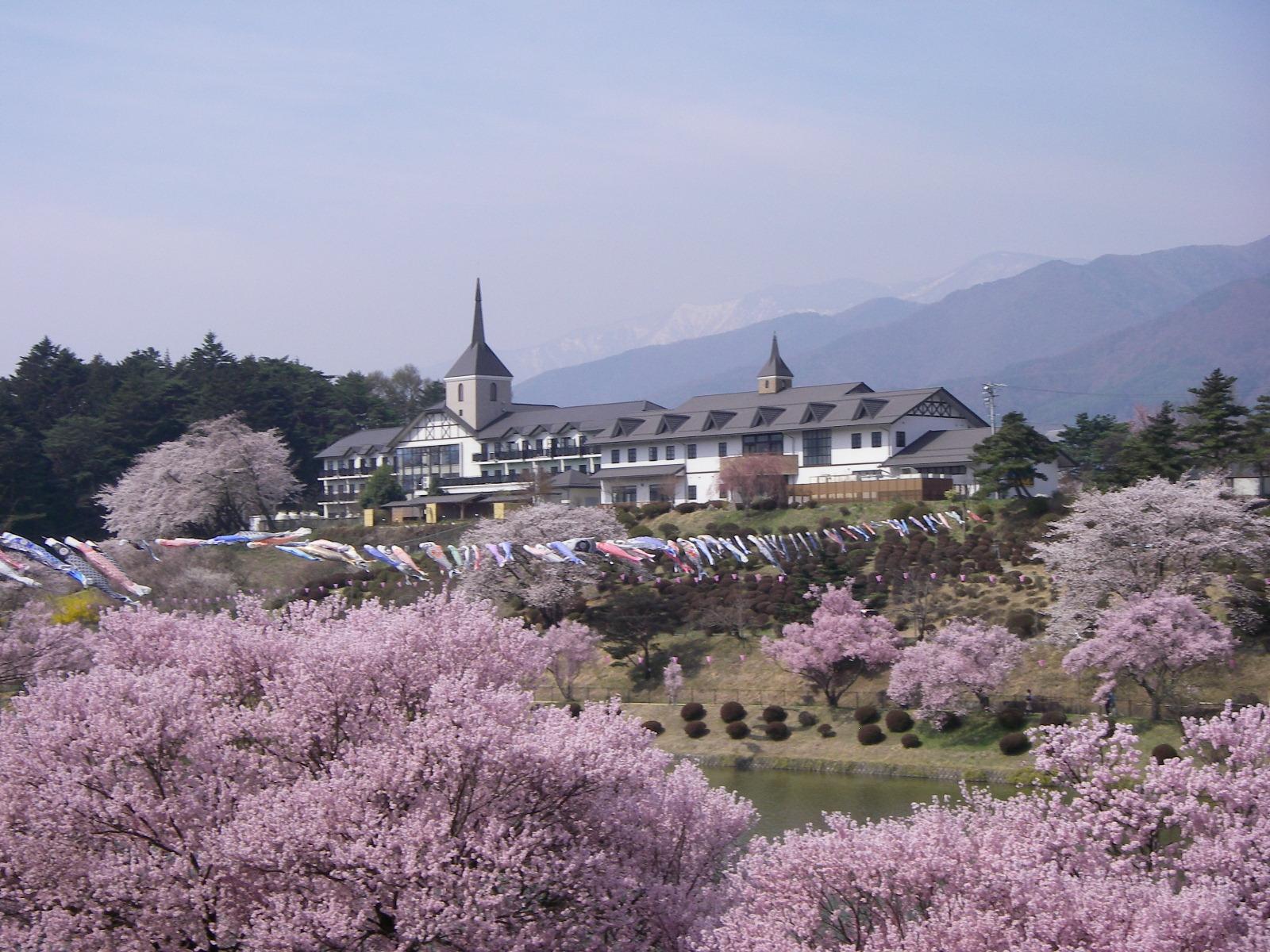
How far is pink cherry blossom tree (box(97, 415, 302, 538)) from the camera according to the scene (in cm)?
7106

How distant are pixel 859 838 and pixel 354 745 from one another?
623 cm

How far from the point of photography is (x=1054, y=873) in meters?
14.4

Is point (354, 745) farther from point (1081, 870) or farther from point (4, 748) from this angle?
point (1081, 870)

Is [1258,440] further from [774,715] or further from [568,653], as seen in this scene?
[568,653]

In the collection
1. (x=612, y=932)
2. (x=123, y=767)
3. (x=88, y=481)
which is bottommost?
(x=612, y=932)

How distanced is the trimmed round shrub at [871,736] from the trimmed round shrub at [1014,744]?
11.8 ft

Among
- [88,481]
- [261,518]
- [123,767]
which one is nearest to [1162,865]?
[123,767]

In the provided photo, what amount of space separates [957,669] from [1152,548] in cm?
693

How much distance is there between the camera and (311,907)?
15055mm

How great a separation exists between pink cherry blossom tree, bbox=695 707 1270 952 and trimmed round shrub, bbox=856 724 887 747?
60.9 feet

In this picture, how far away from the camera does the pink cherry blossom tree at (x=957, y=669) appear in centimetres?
3588

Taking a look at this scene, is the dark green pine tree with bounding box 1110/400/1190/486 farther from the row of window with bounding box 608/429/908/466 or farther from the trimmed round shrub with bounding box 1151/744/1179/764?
the row of window with bounding box 608/429/908/466

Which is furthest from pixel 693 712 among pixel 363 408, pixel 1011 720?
pixel 363 408

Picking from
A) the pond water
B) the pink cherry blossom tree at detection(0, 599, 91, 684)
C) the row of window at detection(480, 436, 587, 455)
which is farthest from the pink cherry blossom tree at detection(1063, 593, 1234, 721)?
the row of window at detection(480, 436, 587, 455)
